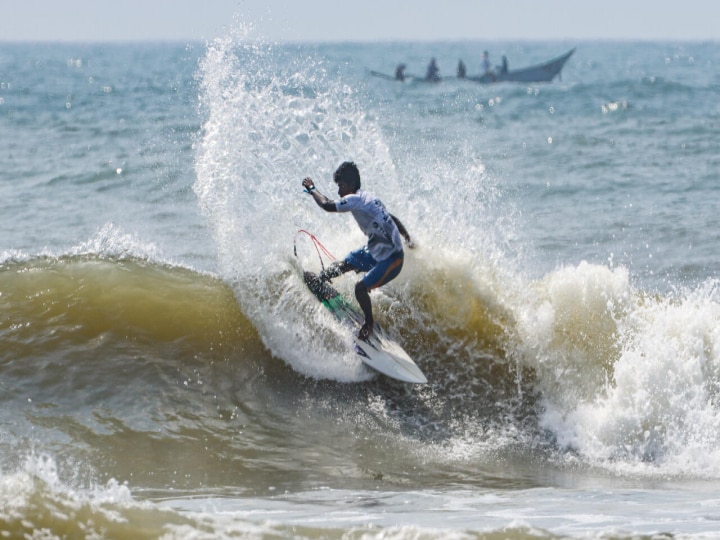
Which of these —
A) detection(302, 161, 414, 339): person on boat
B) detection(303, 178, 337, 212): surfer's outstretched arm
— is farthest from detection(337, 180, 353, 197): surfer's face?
detection(303, 178, 337, 212): surfer's outstretched arm

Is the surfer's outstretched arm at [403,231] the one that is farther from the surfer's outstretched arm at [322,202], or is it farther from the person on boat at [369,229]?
the surfer's outstretched arm at [322,202]

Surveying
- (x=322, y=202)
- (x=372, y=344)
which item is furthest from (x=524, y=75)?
(x=322, y=202)

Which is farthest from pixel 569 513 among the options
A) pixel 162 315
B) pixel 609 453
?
pixel 162 315

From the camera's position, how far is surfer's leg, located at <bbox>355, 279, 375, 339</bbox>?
8.49m

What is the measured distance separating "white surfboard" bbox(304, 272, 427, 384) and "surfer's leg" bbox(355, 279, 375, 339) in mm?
124

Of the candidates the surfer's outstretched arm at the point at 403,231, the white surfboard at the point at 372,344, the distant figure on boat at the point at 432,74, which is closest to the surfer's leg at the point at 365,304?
the white surfboard at the point at 372,344

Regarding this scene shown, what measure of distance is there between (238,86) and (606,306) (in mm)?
4877

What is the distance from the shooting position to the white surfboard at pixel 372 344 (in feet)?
28.1

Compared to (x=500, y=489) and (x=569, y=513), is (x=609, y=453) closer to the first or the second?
(x=500, y=489)

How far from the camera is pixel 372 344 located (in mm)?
Result: 8688

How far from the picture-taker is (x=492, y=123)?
28.8 metres

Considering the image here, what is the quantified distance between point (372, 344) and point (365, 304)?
44cm

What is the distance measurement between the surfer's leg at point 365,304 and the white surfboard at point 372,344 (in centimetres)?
12

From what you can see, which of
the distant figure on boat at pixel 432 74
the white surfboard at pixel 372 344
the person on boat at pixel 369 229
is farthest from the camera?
the distant figure on boat at pixel 432 74
